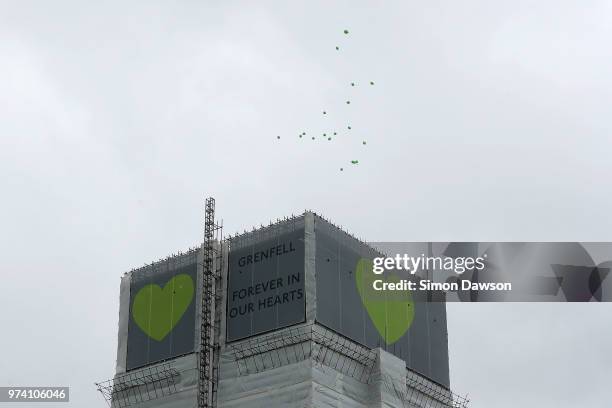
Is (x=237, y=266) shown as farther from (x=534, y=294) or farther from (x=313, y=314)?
(x=534, y=294)

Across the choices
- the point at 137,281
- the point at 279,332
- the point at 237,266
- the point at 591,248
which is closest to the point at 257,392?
the point at 279,332

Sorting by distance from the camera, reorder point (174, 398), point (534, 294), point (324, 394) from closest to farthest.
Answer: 1. point (534, 294)
2. point (324, 394)
3. point (174, 398)

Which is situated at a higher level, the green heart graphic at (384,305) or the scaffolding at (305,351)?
the green heart graphic at (384,305)

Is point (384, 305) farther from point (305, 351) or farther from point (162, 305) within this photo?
point (162, 305)

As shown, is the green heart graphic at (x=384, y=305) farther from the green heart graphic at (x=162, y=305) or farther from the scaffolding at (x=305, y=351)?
the green heart graphic at (x=162, y=305)

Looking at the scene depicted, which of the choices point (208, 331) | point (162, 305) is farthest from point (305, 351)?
point (162, 305)

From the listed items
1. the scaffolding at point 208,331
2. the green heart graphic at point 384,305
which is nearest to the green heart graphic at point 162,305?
the scaffolding at point 208,331
